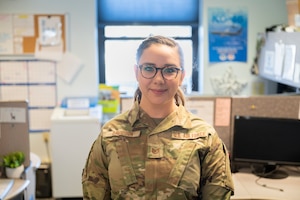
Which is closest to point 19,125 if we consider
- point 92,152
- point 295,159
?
point 92,152

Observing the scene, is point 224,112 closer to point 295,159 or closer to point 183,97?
point 295,159

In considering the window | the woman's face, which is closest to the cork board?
the woman's face

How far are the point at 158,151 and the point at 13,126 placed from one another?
139cm

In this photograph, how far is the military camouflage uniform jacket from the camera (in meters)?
1.32

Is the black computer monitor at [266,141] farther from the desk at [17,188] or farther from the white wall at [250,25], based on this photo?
the white wall at [250,25]

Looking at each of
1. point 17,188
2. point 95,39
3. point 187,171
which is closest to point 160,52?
point 187,171

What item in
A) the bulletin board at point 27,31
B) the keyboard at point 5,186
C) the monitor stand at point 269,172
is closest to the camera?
the keyboard at point 5,186

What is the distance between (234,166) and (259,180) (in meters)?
0.21

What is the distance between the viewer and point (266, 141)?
251cm

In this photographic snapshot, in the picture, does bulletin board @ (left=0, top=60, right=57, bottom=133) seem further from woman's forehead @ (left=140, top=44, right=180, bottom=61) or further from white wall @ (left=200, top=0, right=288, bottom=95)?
woman's forehead @ (left=140, top=44, right=180, bottom=61)

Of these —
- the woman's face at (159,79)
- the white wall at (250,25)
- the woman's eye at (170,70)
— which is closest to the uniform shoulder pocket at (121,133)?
the woman's face at (159,79)

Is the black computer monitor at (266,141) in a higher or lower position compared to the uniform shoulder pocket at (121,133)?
lower

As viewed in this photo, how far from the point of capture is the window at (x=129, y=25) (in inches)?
158

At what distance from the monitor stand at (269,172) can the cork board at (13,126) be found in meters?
1.53
